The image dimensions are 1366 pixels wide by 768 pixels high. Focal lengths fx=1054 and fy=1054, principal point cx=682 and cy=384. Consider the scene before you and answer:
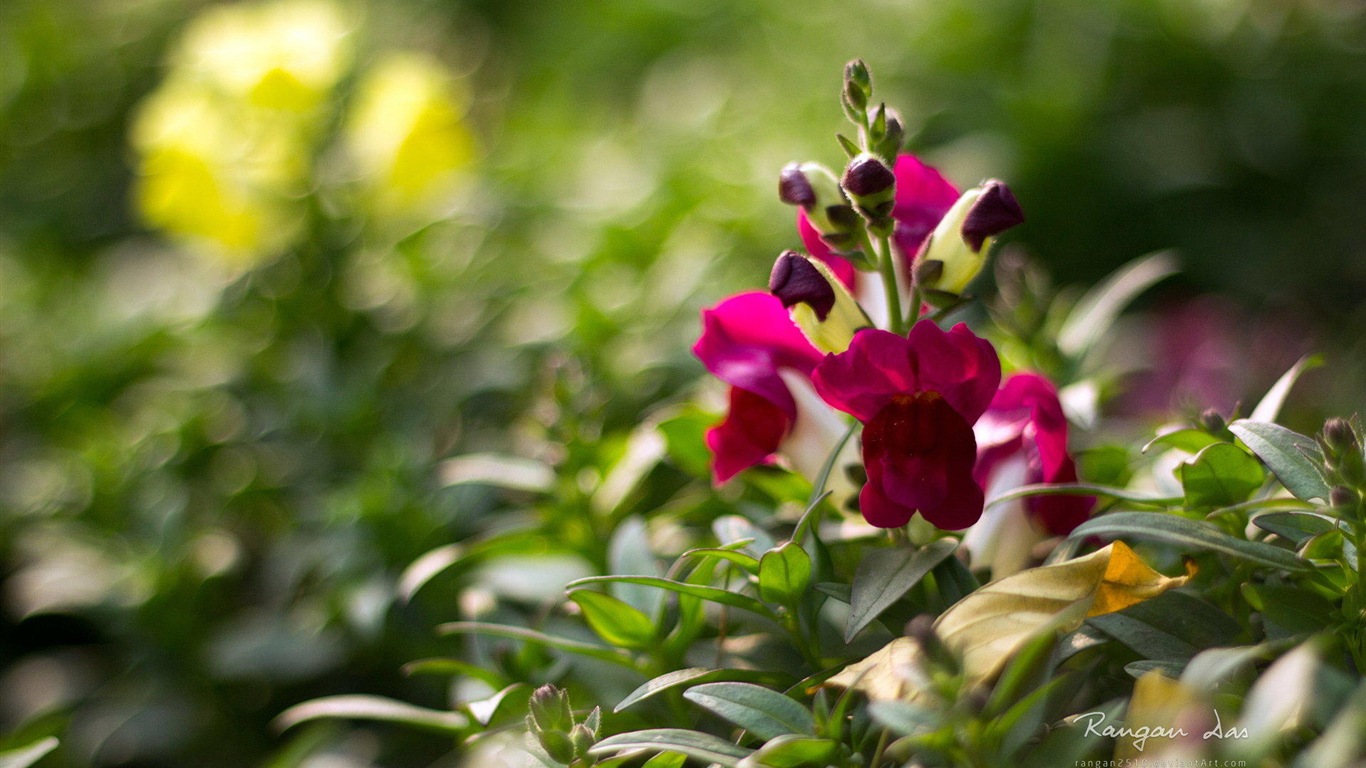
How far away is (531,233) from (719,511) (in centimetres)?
122

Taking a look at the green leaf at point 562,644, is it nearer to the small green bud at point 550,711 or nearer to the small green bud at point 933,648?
the small green bud at point 550,711

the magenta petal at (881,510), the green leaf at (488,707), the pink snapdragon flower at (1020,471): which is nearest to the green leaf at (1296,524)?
the pink snapdragon flower at (1020,471)

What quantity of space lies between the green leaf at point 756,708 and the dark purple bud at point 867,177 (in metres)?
0.34

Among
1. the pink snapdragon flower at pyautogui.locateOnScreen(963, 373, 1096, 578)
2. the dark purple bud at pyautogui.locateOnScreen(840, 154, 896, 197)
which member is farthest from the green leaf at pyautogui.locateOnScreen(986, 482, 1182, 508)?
the dark purple bud at pyautogui.locateOnScreen(840, 154, 896, 197)

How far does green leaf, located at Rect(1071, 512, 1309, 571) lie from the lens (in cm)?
68

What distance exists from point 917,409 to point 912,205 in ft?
0.70

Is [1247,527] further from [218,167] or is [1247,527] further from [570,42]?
[570,42]

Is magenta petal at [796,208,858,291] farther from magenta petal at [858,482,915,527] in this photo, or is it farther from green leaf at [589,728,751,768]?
green leaf at [589,728,751,768]

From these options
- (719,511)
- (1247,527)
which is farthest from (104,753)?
(1247,527)

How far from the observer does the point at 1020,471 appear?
835mm

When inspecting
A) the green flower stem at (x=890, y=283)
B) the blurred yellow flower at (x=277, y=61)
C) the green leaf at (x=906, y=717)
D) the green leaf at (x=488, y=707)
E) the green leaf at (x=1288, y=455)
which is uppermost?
the blurred yellow flower at (x=277, y=61)

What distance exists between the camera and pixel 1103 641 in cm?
70

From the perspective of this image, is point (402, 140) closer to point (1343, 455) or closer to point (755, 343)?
point (755, 343)

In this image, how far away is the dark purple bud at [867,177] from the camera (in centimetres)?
72
